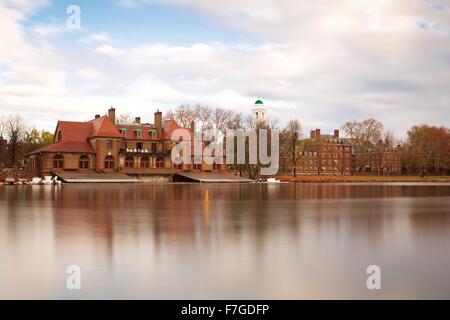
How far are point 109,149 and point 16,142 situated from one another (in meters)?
33.2

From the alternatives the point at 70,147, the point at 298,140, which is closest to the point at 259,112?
the point at 298,140

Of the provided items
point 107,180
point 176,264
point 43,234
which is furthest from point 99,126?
point 176,264

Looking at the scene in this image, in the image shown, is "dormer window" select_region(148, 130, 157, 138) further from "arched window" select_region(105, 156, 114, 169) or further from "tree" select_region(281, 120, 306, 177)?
"tree" select_region(281, 120, 306, 177)

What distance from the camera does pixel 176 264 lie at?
9.91 m

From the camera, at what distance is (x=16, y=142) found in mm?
103250

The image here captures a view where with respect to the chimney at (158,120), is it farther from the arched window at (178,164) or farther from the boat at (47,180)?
the boat at (47,180)

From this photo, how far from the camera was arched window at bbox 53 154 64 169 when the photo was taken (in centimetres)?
7653

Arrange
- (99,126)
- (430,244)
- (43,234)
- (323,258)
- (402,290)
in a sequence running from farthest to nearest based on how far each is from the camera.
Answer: (99,126), (43,234), (430,244), (323,258), (402,290)

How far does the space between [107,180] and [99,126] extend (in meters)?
11.3

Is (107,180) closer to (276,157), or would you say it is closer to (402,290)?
(276,157)

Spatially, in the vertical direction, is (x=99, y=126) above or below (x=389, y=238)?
above

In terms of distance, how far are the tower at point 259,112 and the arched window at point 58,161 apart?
34562 mm

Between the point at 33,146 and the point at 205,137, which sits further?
the point at 33,146

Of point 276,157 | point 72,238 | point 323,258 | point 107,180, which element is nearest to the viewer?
point 323,258
